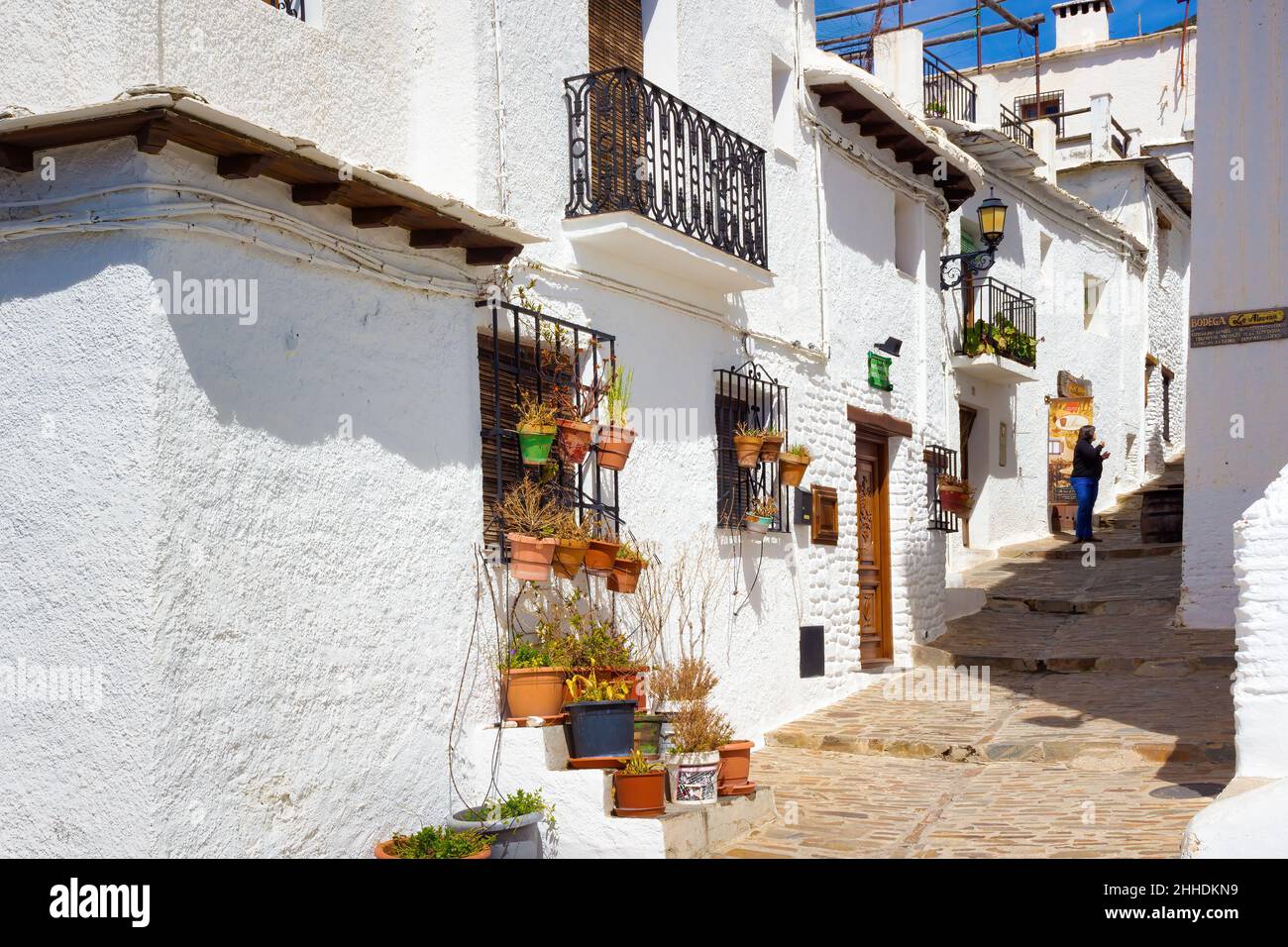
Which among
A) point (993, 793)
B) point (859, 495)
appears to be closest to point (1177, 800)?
point (993, 793)

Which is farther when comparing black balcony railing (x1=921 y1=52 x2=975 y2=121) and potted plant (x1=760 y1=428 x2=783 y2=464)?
black balcony railing (x1=921 y1=52 x2=975 y2=121)

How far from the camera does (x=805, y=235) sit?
12.1 metres

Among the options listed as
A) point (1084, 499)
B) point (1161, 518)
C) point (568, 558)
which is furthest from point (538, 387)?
point (1161, 518)

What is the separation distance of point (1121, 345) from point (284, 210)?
66.4 feet

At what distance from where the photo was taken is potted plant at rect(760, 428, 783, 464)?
1060 centimetres

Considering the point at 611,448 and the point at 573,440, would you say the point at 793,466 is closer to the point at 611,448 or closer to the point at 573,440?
the point at 611,448

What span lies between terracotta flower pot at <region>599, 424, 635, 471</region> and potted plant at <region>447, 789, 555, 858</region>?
2.21 meters

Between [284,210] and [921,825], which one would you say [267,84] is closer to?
[284,210]

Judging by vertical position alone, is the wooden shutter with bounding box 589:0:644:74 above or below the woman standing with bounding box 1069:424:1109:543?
above

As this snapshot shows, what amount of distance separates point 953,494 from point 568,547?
27.2 feet

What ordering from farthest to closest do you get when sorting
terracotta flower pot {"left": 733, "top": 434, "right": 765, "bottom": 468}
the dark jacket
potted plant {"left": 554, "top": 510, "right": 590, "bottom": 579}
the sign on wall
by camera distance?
1. the dark jacket
2. the sign on wall
3. terracotta flower pot {"left": 733, "top": 434, "right": 765, "bottom": 468}
4. potted plant {"left": 554, "top": 510, "right": 590, "bottom": 579}

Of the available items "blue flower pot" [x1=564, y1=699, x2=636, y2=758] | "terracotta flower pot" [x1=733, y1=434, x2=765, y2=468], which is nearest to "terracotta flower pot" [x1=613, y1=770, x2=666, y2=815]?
"blue flower pot" [x1=564, y1=699, x2=636, y2=758]

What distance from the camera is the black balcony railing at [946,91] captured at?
1984cm

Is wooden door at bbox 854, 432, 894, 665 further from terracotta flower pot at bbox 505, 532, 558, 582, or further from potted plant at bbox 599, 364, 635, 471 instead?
terracotta flower pot at bbox 505, 532, 558, 582
